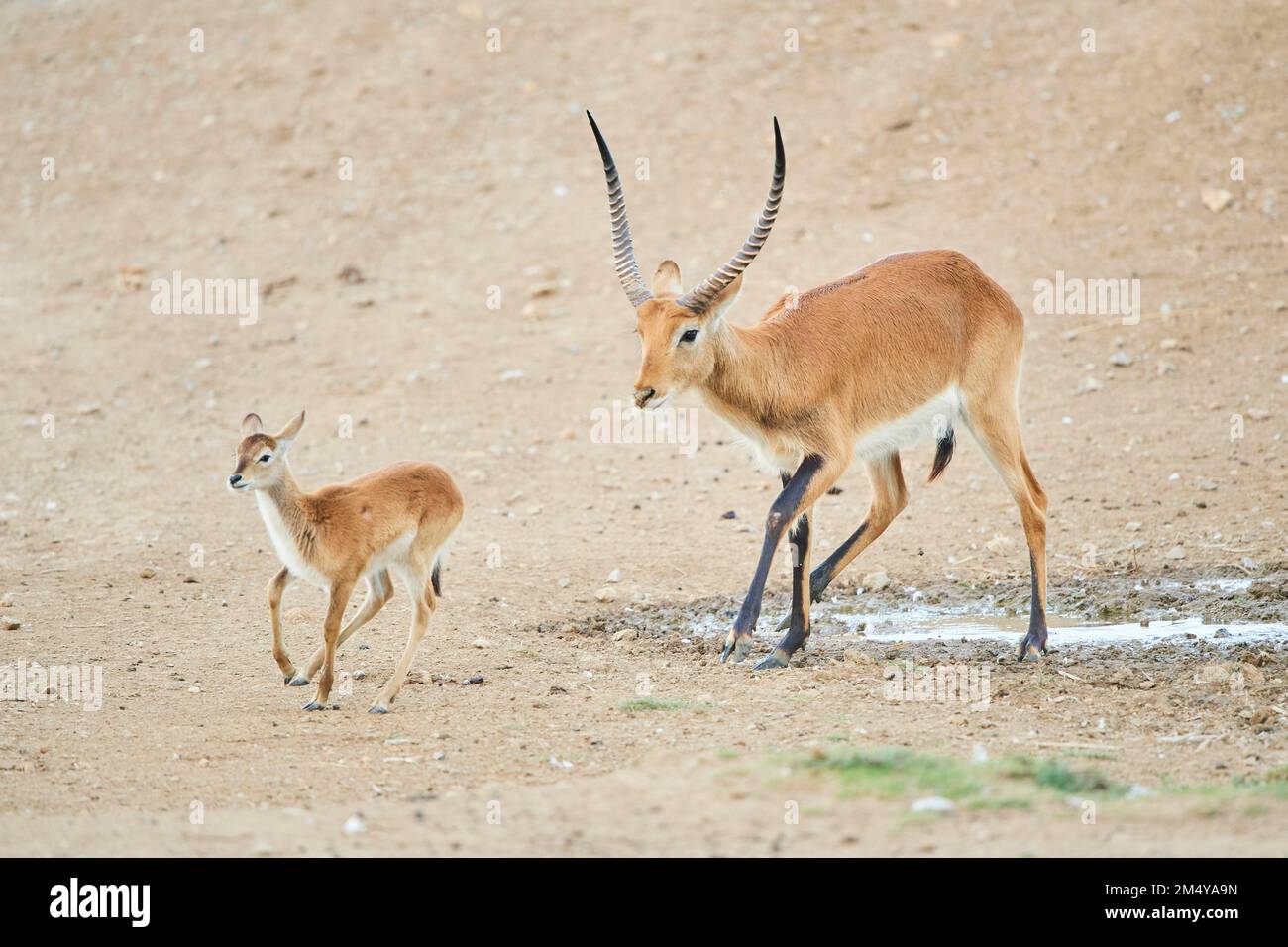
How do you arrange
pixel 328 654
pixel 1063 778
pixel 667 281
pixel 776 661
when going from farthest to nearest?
pixel 667 281 < pixel 776 661 < pixel 328 654 < pixel 1063 778

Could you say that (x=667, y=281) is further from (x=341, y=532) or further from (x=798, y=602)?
(x=341, y=532)

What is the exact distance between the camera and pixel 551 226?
17.6m

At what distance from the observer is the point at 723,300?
342 inches

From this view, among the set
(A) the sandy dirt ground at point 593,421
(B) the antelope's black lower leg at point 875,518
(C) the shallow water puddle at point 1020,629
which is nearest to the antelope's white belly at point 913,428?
(B) the antelope's black lower leg at point 875,518

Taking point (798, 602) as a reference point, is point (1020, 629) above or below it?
below

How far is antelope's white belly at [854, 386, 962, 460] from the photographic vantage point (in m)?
9.32

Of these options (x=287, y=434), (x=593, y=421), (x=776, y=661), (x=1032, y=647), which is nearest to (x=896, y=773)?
(x=776, y=661)

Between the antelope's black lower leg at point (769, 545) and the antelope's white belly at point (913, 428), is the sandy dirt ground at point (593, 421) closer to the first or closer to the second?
the antelope's black lower leg at point (769, 545)

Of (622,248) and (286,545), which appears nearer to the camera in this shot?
(286,545)

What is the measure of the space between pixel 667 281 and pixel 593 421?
15.5 ft

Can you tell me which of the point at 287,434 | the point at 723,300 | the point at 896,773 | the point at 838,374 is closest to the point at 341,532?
the point at 287,434

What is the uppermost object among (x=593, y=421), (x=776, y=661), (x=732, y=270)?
(x=732, y=270)

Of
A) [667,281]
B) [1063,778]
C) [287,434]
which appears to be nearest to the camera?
[1063,778]
